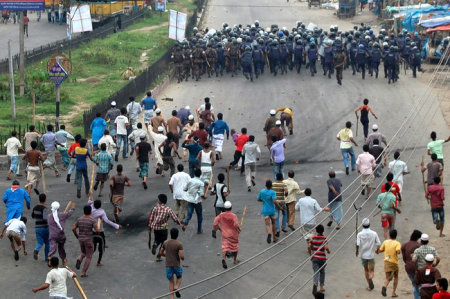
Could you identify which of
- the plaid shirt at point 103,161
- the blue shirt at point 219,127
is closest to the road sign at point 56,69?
the blue shirt at point 219,127

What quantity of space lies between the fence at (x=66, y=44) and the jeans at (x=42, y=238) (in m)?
19.2

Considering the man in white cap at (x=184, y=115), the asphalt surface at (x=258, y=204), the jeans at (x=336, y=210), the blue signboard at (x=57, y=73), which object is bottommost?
the asphalt surface at (x=258, y=204)

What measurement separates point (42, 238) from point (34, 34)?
33515 millimetres

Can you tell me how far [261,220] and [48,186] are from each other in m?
5.15

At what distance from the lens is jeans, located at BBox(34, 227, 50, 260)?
1565cm

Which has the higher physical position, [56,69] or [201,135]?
[56,69]

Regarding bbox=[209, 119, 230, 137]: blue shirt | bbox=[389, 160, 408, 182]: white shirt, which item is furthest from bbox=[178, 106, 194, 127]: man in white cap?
bbox=[389, 160, 408, 182]: white shirt

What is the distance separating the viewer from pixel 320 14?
54812mm

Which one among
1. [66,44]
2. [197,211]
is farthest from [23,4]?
[197,211]

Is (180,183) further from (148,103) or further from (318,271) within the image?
(148,103)

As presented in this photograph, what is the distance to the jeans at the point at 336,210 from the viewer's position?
17.8 metres

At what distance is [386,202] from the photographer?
1698 centimetres

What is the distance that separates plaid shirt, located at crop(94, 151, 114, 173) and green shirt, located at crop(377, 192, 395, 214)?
575 cm

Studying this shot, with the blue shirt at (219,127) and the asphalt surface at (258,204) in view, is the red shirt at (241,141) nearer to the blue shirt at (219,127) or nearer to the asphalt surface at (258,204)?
the asphalt surface at (258,204)
